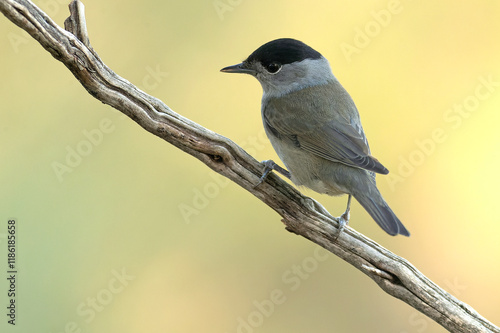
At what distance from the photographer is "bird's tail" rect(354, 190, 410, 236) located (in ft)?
10.2

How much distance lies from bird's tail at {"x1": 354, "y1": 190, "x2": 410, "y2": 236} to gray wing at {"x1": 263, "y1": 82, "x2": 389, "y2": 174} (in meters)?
0.19

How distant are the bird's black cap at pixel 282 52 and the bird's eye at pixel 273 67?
2cm

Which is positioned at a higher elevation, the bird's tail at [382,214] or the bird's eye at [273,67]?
the bird's eye at [273,67]

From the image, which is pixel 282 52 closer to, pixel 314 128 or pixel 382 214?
pixel 314 128

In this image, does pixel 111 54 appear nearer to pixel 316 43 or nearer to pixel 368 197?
pixel 316 43

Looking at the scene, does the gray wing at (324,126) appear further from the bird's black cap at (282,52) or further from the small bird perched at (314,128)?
the bird's black cap at (282,52)

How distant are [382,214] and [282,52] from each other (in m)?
1.51

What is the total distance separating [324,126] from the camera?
3.76 metres

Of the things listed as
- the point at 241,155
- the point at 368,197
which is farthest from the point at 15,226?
the point at 368,197

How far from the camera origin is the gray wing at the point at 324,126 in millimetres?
3525

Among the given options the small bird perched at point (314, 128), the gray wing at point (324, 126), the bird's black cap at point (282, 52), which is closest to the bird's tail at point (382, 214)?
the small bird perched at point (314, 128)

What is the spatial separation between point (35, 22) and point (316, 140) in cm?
194

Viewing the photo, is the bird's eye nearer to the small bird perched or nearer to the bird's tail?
the small bird perched

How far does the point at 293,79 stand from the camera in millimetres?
4105
